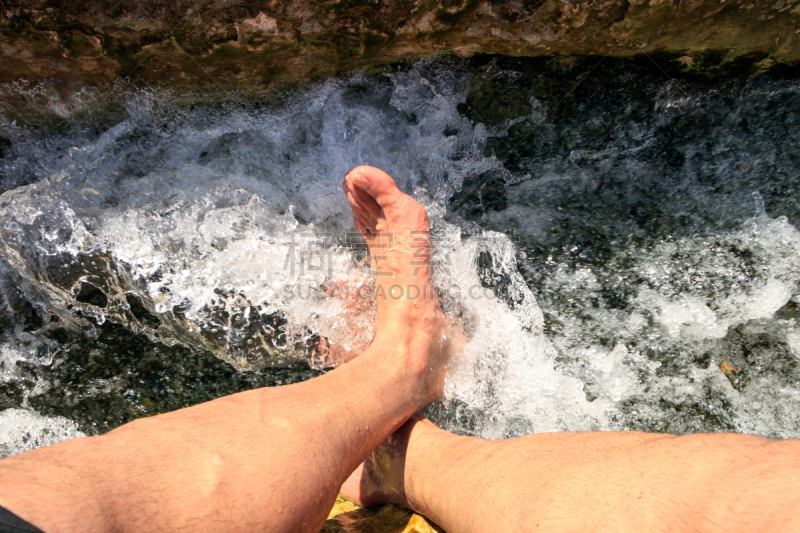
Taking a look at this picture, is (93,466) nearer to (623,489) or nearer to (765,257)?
(623,489)

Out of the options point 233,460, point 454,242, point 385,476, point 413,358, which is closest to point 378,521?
point 385,476

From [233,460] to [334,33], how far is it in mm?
1265

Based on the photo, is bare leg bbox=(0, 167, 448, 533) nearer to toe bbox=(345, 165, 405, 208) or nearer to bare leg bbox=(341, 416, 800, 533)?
toe bbox=(345, 165, 405, 208)

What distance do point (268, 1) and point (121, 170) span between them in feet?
2.53

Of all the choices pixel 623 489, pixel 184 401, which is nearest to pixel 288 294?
pixel 184 401

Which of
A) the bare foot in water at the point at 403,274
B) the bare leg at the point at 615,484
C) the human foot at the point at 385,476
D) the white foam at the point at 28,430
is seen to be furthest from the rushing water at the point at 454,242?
the bare leg at the point at 615,484

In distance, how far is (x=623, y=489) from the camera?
772 mm

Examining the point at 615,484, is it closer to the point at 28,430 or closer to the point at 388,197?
the point at 388,197

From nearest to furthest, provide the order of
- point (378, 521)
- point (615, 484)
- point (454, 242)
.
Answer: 1. point (615, 484)
2. point (378, 521)
3. point (454, 242)

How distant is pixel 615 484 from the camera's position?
0.79 meters

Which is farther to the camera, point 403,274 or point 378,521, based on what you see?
point 403,274

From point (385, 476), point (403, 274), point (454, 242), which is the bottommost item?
point (385, 476)

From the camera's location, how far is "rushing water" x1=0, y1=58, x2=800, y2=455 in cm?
145

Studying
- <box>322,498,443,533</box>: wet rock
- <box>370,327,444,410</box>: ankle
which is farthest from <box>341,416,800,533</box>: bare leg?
<box>370,327,444,410</box>: ankle
